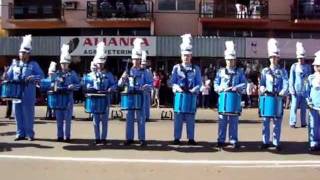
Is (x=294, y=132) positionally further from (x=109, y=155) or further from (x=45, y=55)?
(x=45, y=55)

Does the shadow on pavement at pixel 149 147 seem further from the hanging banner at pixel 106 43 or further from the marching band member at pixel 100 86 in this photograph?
the hanging banner at pixel 106 43

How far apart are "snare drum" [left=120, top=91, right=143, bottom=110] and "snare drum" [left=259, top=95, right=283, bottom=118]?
272cm

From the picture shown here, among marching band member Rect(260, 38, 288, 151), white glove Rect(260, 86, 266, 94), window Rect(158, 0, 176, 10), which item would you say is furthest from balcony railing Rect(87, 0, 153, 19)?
white glove Rect(260, 86, 266, 94)

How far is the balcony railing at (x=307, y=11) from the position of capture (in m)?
38.2

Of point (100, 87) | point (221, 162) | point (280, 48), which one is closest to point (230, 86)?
point (221, 162)

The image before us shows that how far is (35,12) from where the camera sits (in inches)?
1558

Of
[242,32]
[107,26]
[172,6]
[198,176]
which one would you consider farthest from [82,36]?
[198,176]

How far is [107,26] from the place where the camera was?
3809 cm

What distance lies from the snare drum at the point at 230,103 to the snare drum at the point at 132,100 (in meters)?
1.85

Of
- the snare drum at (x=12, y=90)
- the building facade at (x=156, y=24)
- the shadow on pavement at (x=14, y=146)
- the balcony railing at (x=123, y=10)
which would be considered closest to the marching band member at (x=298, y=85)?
the shadow on pavement at (x=14, y=146)

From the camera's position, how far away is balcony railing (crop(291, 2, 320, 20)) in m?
38.2

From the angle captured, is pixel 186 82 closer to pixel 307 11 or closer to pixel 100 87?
pixel 100 87

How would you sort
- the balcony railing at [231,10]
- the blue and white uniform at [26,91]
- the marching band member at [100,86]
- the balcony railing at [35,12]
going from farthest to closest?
the balcony railing at [35,12] < the balcony railing at [231,10] < the blue and white uniform at [26,91] < the marching band member at [100,86]

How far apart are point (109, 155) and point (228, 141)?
3.04m
